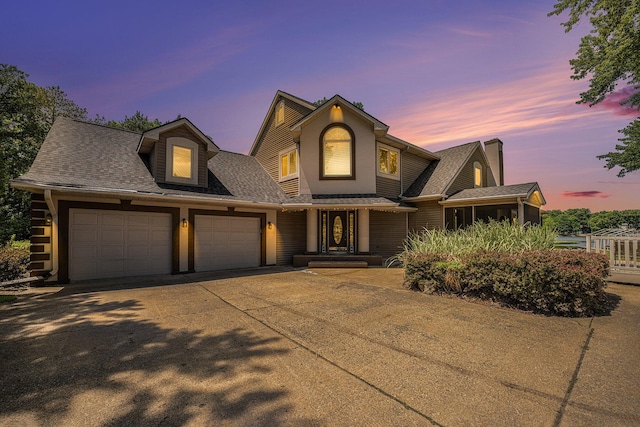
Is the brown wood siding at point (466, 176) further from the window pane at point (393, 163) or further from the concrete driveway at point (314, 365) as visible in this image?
the concrete driveway at point (314, 365)

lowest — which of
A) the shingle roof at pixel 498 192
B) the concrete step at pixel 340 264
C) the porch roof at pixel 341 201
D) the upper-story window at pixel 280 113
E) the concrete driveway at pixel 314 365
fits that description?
the concrete step at pixel 340 264

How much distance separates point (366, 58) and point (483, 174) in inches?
508

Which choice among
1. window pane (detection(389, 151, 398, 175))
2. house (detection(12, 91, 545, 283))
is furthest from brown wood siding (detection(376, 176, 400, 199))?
window pane (detection(389, 151, 398, 175))

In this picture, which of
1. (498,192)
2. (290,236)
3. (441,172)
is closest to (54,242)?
(290,236)

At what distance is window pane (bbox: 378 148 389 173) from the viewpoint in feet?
46.4

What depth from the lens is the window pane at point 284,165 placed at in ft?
48.7

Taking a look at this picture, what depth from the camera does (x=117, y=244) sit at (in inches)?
374

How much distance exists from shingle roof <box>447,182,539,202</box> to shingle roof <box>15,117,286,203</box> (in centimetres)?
906

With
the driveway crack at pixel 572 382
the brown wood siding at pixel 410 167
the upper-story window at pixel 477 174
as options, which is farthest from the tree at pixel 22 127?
the upper-story window at pixel 477 174

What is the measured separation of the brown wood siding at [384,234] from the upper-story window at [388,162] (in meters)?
2.15

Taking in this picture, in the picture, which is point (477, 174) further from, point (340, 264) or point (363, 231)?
point (340, 264)

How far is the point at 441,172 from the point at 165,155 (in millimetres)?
14072

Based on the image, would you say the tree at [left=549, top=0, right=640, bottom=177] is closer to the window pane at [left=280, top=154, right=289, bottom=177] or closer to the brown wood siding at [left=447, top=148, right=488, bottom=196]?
the brown wood siding at [left=447, top=148, right=488, bottom=196]

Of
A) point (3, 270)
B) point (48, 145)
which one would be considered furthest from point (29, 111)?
point (3, 270)
